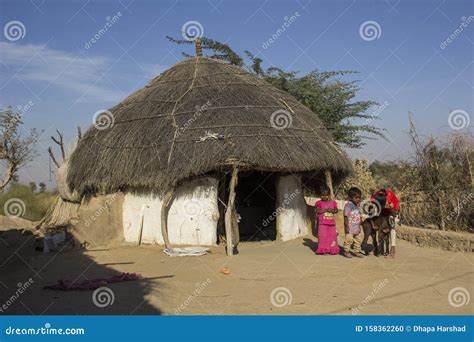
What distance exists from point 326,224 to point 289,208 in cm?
242

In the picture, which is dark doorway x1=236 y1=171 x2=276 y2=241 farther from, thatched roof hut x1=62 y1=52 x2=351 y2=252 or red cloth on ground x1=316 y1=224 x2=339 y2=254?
red cloth on ground x1=316 y1=224 x2=339 y2=254

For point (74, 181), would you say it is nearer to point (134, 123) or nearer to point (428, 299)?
point (134, 123)

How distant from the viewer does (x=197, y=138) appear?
35.2ft

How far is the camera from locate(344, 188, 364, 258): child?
9.16 m

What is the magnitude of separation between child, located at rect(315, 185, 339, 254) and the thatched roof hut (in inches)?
54.1

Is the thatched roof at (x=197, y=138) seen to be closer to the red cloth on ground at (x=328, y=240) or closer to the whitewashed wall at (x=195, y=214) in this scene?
the whitewashed wall at (x=195, y=214)

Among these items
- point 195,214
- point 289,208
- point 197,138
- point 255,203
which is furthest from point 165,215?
point 255,203

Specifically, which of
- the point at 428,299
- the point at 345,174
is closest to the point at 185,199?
the point at 345,174

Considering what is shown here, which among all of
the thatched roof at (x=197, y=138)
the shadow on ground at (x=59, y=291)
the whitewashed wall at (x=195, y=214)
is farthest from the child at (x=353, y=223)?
the shadow on ground at (x=59, y=291)

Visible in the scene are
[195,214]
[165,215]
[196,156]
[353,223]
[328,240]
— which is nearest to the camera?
[353,223]

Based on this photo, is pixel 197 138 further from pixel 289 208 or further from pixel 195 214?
pixel 289 208

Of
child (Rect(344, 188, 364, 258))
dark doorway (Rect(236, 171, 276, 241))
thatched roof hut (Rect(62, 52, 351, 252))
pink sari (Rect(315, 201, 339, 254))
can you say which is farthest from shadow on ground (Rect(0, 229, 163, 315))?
dark doorway (Rect(236, 171, 276, 241))

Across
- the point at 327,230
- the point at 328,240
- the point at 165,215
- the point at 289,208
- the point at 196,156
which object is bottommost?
the point at 328,240

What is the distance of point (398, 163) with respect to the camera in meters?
14.1
